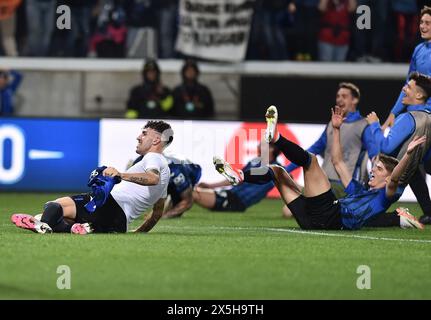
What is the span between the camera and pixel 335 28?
23.2 metres

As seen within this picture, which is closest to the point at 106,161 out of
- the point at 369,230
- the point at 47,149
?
the point at 47,149

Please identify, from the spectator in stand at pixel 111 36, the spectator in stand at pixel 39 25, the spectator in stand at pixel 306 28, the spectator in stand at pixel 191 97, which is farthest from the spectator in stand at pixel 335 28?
the spectator in stand at pixel 39 25

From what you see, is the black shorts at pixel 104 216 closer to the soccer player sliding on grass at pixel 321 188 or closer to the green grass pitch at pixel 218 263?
the green grass pitch at pixel 218 263

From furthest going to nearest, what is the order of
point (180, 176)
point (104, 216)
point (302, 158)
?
point (180, 176), point (302, 158), point (104, 216)

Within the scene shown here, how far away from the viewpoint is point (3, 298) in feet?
29.7

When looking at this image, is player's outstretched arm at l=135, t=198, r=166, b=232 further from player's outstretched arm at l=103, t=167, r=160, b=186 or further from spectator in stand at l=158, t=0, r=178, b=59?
spectator in stand at l=158, t=0, r=178, b=59

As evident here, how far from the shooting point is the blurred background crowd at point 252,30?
23.2 m

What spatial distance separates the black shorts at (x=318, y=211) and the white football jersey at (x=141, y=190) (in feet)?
5.29

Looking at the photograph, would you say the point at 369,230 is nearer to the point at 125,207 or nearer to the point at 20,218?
the point at 125,207

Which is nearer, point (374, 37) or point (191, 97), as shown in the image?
point (191, 97)

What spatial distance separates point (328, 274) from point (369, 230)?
176 inches

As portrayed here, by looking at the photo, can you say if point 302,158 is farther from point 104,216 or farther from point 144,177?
point 104,216

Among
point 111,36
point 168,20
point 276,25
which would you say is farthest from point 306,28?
point 111,36

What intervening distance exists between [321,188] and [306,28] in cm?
1021
